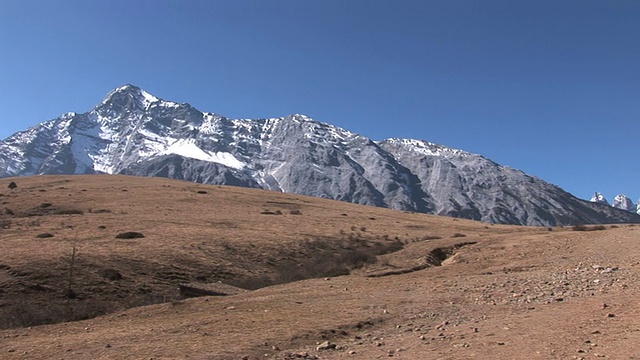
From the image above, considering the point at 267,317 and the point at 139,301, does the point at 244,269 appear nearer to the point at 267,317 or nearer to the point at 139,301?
the point at 139,301

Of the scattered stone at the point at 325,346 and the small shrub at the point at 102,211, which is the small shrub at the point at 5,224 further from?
the scattered stone at the point at 325,346

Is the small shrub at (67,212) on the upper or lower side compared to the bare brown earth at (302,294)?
upper

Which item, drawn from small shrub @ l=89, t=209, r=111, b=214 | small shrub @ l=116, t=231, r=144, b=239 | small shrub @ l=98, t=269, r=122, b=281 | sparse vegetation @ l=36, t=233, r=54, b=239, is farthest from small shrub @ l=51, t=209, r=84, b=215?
small shrub @ l=98, t=269, r=122, b=281

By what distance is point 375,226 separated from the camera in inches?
2386

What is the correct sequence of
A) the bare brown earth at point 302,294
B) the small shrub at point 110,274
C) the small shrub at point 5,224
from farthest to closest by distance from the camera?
the small shrub at point 5,224 → the small shrub at point 110,274 → the bare brown earth at point 302,294

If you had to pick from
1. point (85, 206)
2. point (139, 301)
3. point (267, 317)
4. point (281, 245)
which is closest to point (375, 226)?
point (281, 245)

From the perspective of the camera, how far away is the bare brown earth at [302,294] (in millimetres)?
14312

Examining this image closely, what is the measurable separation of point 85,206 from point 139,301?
3624 centimetres

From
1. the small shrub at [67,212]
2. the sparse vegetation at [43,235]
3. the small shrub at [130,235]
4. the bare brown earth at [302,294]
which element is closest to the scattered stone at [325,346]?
the bare brown earth at [302,294]

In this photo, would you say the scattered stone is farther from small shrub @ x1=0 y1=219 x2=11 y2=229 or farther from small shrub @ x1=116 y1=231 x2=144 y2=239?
small shrub @ x1=0 y1=219 x2=11 y2=229

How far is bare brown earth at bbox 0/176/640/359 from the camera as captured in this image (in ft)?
47.0

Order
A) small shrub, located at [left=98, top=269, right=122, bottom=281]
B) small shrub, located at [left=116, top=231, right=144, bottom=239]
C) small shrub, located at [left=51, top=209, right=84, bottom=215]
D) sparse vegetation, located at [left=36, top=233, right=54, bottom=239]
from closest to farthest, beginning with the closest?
small shrub, located at [left=98, top=269, right=122, bottom=281] → sparse vegetation, located at [left=36, top=233, right=54, bottom=239] → small shrub, located at [left=116, top=231, right=144, bottom=239] → small shrub, located at [left=51, top=209, right=84, bottom=215]

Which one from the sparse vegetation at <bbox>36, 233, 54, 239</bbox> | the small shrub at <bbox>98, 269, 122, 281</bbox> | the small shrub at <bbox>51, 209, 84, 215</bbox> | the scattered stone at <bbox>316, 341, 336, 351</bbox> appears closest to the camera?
the scattered stone at <bbox>316, 341, 336, 351</bbox>

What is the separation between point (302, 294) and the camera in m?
22.7
